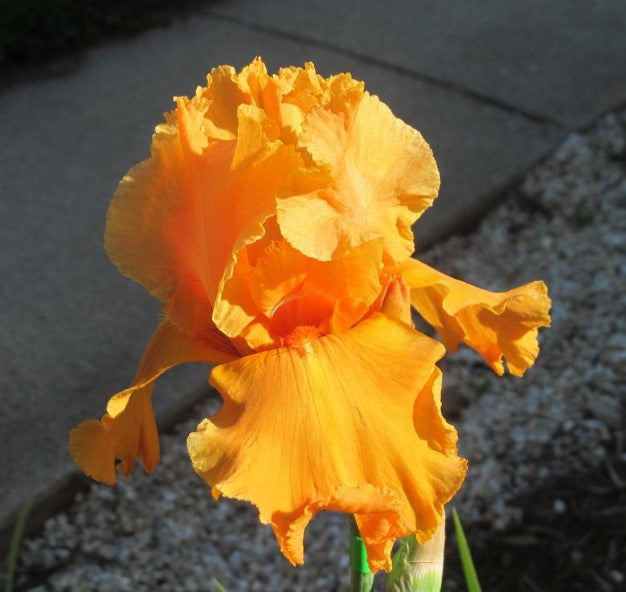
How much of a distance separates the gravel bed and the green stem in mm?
1081

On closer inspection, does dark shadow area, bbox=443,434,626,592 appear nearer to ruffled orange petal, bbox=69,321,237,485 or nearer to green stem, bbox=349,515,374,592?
green stem, bbox=349,515,374,592

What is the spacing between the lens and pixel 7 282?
2.76 metres

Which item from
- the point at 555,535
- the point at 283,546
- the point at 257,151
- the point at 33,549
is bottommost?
the point at 33,549

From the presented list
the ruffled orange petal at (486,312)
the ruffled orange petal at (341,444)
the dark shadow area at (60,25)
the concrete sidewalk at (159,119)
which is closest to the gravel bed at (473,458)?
the concrete sidewalk at (159,119)

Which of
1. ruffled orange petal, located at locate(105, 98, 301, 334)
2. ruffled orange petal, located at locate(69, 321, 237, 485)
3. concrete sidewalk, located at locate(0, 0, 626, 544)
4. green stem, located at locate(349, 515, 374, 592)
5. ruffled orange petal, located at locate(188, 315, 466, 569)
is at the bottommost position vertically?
concrete sidewalk, located at locate(0, 0, 626, 544)

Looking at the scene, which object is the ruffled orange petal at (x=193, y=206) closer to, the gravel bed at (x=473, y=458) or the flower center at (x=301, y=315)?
the flower center at (x=301, y=315)

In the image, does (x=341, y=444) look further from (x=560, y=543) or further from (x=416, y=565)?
(x=560, y=543)

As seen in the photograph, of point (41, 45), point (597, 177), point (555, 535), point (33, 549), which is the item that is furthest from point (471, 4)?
point (33, 549)

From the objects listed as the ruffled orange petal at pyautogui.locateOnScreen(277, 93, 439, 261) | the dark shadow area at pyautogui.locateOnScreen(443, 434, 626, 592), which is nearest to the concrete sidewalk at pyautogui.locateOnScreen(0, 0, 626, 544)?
the dark shadow area at pyautogui.locateOnScreen(443, 434, 626, 592)

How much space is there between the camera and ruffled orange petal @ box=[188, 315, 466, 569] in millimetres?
814

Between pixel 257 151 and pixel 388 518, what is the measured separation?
1.14 feet

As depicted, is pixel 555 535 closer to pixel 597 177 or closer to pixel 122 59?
pixel 597 177

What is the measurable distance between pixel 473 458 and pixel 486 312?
4.53ft

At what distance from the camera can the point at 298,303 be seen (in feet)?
3.10
